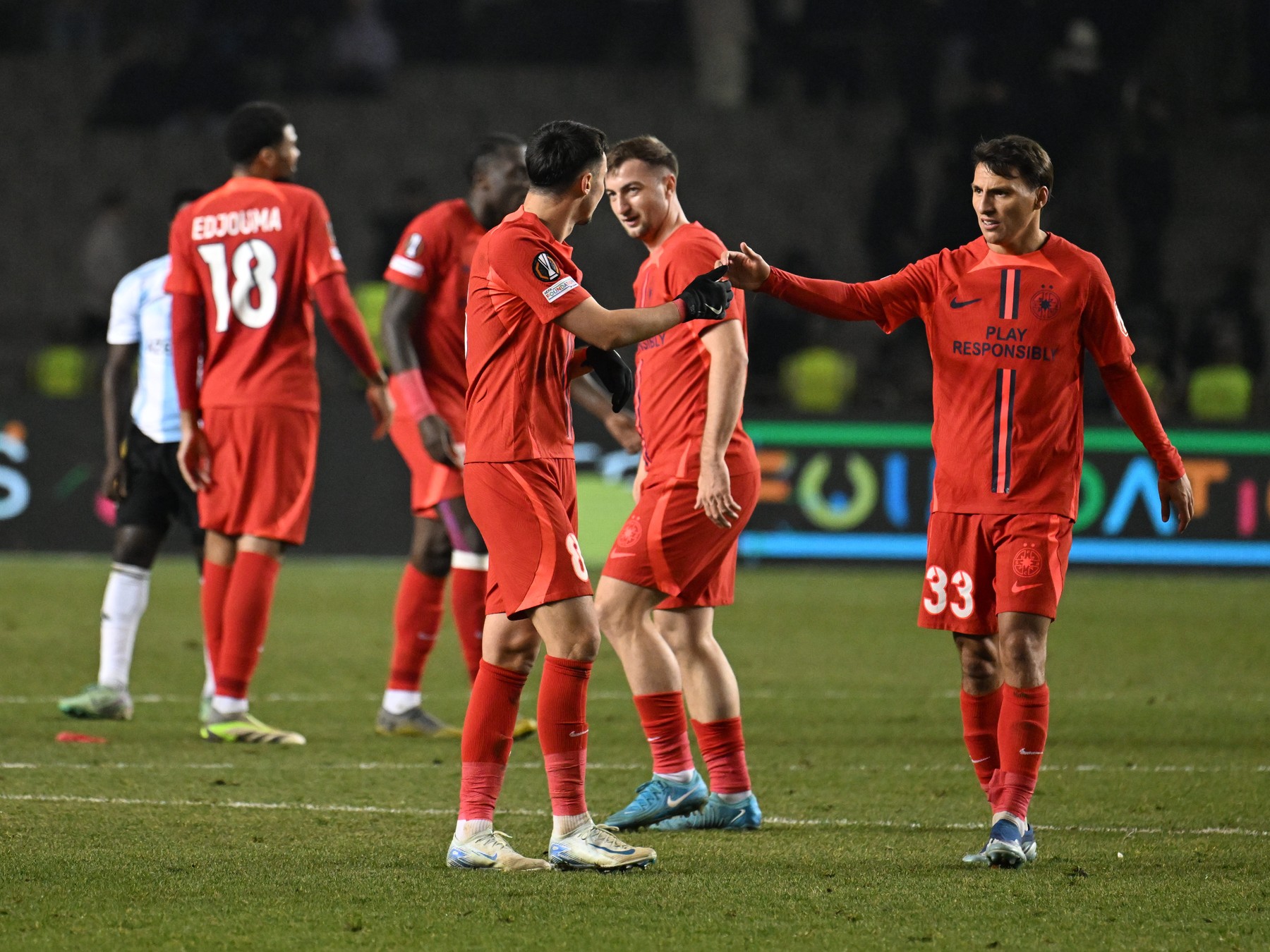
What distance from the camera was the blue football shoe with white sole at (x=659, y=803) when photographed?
16.7 ft

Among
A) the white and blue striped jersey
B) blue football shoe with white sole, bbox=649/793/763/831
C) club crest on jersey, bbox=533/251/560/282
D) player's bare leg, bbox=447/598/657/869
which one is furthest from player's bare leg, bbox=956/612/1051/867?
the white and blue striped jersey

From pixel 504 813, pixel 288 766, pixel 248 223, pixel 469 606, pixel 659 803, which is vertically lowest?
pixel 288 766

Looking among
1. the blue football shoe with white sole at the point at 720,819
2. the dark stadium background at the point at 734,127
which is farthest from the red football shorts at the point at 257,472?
the dark stadium background at the point at 734,127

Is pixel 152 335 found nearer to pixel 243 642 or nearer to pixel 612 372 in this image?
pixel 243 642

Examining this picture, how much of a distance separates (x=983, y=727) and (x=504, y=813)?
4.65ft

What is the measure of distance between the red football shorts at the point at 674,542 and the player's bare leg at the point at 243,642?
188 cm

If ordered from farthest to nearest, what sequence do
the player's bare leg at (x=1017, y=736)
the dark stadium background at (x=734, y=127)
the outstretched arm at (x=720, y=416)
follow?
1. the dark stadium background at (x=734, y=127)
2. the outstretched arm at (x=720, y=416)
3. the player's bare leg at (x=1017, y=736)

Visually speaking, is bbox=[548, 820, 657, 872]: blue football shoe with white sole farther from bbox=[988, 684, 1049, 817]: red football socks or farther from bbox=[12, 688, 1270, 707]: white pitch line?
bbox=[12, 688, 1270, 707]: white pitch line

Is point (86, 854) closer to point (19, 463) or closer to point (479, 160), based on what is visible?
point (479, 160)

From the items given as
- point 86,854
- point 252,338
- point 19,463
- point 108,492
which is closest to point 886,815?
point 86,854

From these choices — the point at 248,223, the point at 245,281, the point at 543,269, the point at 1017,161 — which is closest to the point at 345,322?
the point at 245,281

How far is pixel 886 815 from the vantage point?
17.3 ft

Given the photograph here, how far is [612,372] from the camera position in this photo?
4695 mm

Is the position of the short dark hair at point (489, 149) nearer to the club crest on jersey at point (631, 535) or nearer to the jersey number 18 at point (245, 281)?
the jersey number 18 at point (245, 281)
